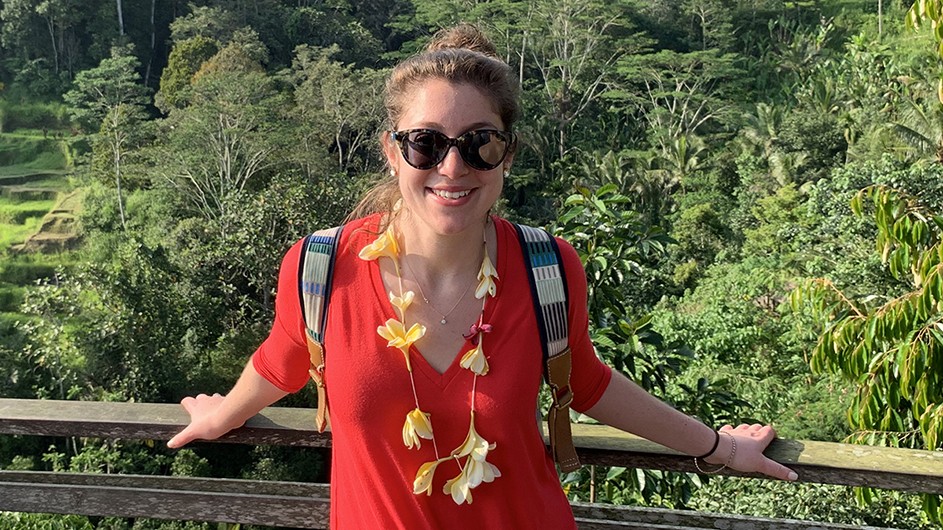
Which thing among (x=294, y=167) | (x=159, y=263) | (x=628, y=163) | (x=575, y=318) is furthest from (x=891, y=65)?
(x=575, y=318)

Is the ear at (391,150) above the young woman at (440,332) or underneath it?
above

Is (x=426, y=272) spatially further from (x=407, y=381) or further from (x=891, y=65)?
(x=891, y=65)

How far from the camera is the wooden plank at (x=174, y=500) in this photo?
138 cm

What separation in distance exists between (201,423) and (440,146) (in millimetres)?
593

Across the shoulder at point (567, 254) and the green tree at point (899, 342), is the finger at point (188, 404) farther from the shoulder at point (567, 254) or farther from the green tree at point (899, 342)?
the green tree at point (899, 342)

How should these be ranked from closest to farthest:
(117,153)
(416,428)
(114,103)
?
(416,428) < (117,153) < (114,103)

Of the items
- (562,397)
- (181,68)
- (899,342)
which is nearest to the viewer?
(562,397)

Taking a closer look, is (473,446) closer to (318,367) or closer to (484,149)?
(318,367)

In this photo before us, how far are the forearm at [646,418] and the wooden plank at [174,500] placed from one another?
0.52 meters

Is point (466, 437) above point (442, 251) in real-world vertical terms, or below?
below

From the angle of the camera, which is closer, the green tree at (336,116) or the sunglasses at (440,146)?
the sunglasses at (440,146)

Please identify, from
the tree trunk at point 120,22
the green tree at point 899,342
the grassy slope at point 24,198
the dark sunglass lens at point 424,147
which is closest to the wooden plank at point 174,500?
the dark sunglass lens at point 424,147

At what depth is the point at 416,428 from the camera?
3.10 feet

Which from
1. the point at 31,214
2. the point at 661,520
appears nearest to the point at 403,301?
the point at 661,520
